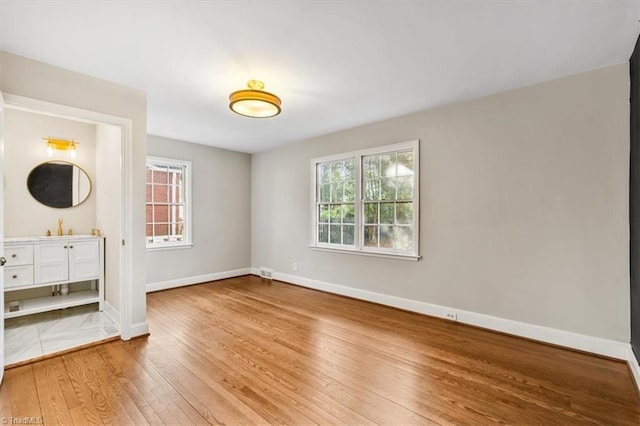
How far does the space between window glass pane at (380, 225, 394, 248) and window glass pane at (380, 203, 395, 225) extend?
9 centimetres

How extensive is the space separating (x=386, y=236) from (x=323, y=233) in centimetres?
128

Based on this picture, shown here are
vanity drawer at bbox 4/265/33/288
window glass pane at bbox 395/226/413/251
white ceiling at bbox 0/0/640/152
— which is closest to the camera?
white ceiling at bbox 0/0/640/152

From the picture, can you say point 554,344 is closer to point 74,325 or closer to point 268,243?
point 268,243

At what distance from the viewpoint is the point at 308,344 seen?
2998mm

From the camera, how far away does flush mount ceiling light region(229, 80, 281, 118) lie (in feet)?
9.25

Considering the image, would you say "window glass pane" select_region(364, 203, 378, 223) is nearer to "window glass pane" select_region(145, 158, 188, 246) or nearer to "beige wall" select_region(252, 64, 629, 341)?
"beige wall" select_region(252, 64, 629, 341)

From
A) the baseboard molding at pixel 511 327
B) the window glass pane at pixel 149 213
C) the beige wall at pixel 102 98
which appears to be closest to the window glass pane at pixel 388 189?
the baseboard molding at pixel 511 327

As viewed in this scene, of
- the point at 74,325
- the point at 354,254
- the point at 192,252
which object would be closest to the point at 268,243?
the point at 192,252

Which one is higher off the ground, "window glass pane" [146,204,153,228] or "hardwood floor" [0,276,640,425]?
"window glass pane" [146,204,153,228]

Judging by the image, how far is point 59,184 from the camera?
4195 mm

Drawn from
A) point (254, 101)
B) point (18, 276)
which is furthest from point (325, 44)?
point (18, 276)

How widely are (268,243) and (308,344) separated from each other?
3.41 m

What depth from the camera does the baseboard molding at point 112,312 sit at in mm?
3453

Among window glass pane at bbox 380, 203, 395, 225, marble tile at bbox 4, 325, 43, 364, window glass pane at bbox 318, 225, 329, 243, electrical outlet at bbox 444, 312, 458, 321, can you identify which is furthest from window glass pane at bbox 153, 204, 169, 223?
electrical outlet at bbox 444, 312, 458, 321
